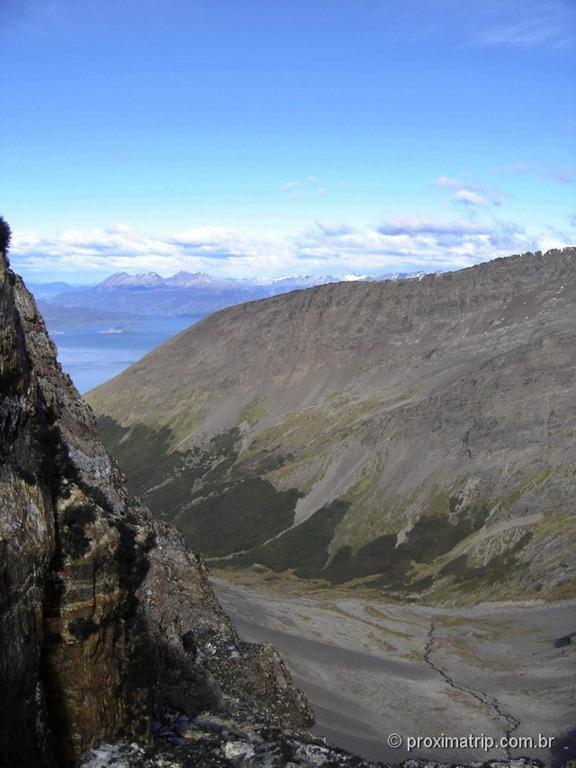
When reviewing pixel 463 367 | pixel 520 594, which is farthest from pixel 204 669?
pixel 463 367

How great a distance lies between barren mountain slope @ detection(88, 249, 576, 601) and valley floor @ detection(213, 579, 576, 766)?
11094 mm

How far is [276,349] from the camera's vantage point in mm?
171125

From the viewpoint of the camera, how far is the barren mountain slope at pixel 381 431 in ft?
299

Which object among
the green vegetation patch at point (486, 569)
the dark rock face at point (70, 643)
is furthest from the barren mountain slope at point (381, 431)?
the dark rock face at point (70, 643)

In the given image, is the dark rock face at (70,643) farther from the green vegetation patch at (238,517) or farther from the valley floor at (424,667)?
the green vegetation patch at (238,517)

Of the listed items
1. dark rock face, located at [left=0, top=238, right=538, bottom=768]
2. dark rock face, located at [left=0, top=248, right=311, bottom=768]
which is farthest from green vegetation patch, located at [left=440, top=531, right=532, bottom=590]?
dark rock face, located at [left=0, top=248, right=311, bottom=768]

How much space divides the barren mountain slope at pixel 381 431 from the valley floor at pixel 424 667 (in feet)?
36.4

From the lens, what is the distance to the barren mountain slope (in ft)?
A: 299

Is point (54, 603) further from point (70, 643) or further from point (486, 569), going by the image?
point (486, 569)

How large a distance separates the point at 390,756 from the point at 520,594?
4618 centimetres

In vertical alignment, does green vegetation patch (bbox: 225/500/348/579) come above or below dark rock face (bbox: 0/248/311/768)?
below

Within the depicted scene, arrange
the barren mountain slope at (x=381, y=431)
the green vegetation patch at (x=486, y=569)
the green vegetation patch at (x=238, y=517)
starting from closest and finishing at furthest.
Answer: the green vegetation patch at (x=486, y=569) < the barren mountain slope at (x=381, y=431) < the green vegetation patch at (x=238, y=517)

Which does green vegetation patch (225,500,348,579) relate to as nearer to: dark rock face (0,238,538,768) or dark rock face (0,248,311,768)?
dark rock face (0,238,538,768)

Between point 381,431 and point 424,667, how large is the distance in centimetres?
6572
